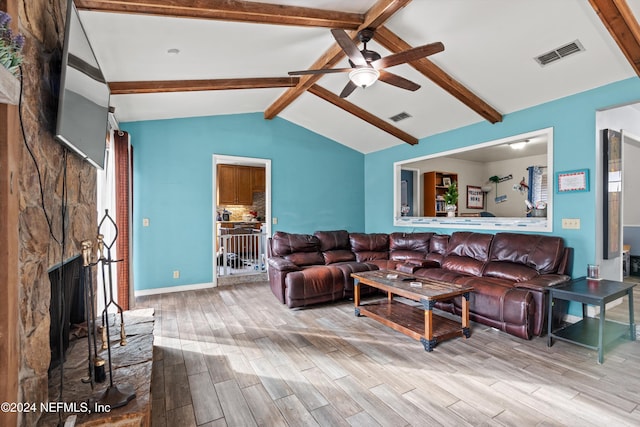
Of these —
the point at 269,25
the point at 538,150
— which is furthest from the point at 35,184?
the point at 538,150

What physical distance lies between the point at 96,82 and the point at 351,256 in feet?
13.8

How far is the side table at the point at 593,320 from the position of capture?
2572 millimetres

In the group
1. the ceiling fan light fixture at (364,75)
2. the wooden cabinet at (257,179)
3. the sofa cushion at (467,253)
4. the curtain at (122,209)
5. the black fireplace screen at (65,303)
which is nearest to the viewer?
the black fireplace screen at (65,303)

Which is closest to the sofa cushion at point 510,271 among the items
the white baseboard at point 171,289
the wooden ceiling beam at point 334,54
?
the wooden ceiling beam at point 334,54

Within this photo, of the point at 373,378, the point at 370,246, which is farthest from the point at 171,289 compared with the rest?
the point at 373,378

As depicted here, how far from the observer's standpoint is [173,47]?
2996 millimetres

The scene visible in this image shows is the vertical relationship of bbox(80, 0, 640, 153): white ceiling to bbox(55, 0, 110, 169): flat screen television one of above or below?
above

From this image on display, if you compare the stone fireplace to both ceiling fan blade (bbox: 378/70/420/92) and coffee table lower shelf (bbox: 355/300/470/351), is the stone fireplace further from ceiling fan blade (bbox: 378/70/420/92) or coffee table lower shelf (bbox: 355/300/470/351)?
coffee table lower shelf (bbox: 355/300/470/351)

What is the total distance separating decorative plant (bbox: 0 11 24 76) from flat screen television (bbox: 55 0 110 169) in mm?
383

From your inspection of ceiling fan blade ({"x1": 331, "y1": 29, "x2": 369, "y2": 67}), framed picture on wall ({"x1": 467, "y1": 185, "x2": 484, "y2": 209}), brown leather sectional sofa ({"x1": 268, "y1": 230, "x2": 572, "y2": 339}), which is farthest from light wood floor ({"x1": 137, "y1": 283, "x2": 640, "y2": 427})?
framed picture on wall ({"x1": 467, "y1": 185, "x2": 484, "y2": 209})

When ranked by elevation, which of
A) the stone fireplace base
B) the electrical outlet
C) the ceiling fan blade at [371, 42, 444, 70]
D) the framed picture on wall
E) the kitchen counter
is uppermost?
the ceiling fan blade at [371, 42, 444, 70]

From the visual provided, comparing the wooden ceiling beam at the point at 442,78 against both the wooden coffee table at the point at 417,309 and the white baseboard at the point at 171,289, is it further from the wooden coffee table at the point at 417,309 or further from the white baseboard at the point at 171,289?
the white baseboard at the point at 171,289

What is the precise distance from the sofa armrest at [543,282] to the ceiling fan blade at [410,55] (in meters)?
2.48

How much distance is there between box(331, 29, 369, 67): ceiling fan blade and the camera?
2.57 m
